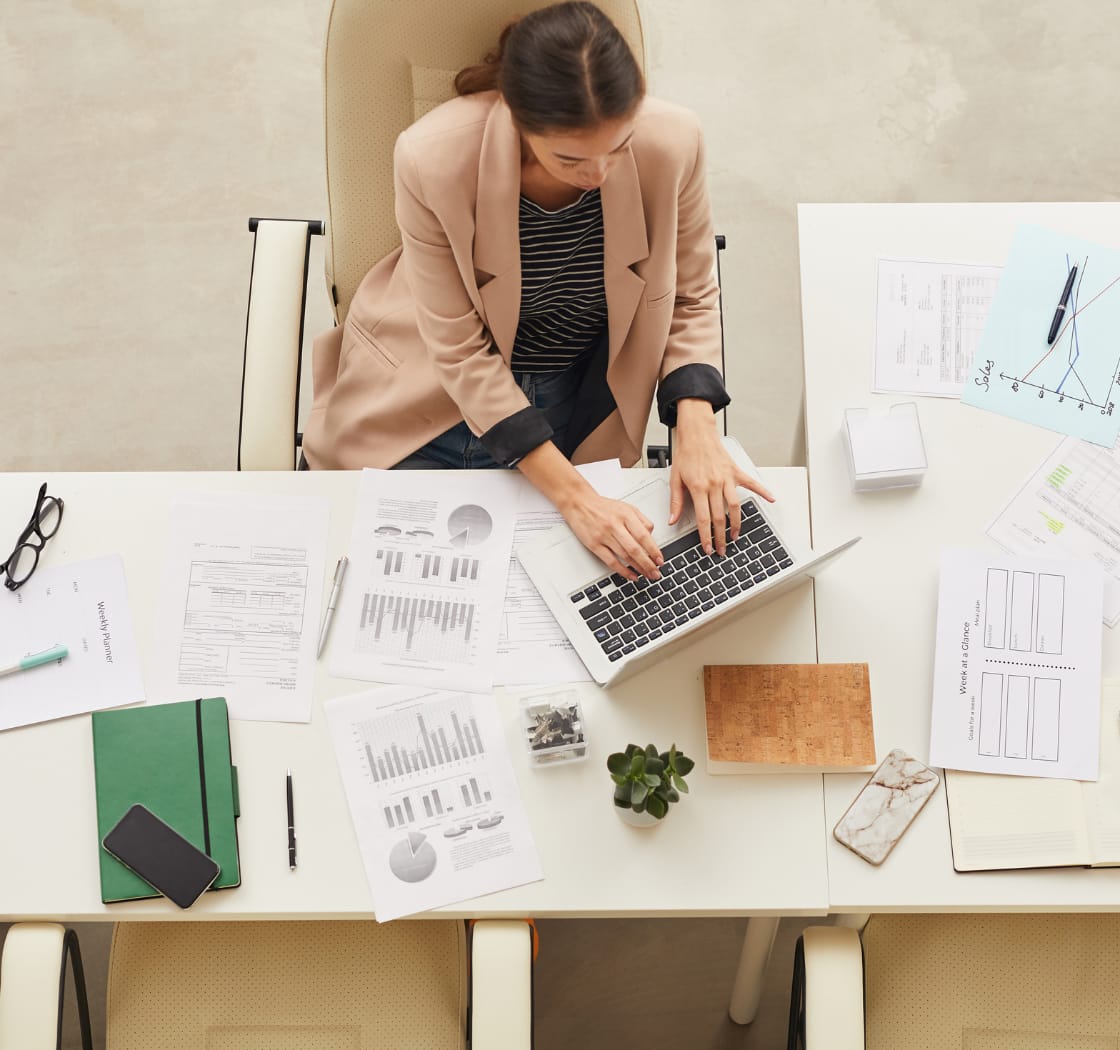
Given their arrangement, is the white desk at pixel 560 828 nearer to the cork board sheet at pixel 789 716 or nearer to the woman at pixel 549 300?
the cork board sheet at pixel 789 716

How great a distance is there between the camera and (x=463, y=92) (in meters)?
1.40

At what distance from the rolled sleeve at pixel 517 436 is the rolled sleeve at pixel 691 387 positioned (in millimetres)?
191

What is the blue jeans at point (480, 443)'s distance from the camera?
170cm

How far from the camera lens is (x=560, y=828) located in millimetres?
1330

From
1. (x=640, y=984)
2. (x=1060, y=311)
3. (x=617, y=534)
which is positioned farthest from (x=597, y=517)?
(x=640, y=984)

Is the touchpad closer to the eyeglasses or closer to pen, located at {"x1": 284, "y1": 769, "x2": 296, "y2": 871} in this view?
pen, located at {"x1": 284, "y1": 769, "x2": 296, "y2": 871}

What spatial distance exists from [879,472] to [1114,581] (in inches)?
12.4

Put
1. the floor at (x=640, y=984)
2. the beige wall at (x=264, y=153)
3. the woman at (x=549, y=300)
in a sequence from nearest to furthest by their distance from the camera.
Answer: the woman at (x=549, y=300)
the floor at (x=640, y=984)
the beige wall at (x=264, y=153)

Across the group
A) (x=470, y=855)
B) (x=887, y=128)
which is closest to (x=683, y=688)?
(x=470, y=855)

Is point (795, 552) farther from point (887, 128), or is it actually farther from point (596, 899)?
point (887, 128)

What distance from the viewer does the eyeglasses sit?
4.75 ft

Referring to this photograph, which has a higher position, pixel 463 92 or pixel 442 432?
pixel 463 92

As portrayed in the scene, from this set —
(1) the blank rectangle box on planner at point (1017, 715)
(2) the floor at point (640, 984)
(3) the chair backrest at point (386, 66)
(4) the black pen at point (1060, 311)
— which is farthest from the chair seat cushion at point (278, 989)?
(4) the black pen at point (1060, 311)

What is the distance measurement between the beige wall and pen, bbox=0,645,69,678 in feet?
3.54
